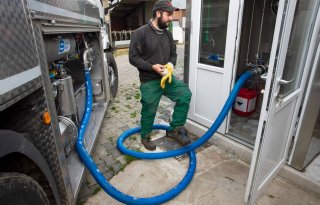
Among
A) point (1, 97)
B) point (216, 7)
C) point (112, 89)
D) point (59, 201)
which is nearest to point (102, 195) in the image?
point (59, 201)

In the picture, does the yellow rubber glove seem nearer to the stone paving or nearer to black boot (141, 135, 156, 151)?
black boot (141, 135, 156, 151)

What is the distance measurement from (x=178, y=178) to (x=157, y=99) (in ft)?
3.41

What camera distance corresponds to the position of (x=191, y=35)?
125 inches

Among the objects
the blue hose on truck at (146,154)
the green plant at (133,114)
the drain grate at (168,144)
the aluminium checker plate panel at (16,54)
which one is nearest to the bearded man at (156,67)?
the drain grate at (168,144)

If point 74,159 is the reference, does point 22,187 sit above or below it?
above

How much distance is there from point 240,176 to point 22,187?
7.30ft

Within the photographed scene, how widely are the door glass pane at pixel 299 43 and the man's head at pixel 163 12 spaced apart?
56.8 inches

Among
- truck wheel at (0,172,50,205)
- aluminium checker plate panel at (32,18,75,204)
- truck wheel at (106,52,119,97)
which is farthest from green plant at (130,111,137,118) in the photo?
truck wheel at (0,172,50,205)

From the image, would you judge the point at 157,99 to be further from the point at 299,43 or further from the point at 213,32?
the point at 299,43

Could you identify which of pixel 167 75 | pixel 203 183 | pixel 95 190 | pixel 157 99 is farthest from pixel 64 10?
pixel 203 183

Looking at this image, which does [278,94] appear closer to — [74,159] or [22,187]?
[22,187]

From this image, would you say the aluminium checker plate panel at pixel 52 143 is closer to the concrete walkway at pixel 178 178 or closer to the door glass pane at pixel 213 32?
the concrete walkway at pixel 178 178

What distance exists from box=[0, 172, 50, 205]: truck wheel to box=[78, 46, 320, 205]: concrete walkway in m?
1.03

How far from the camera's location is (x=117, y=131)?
3.65 meters
